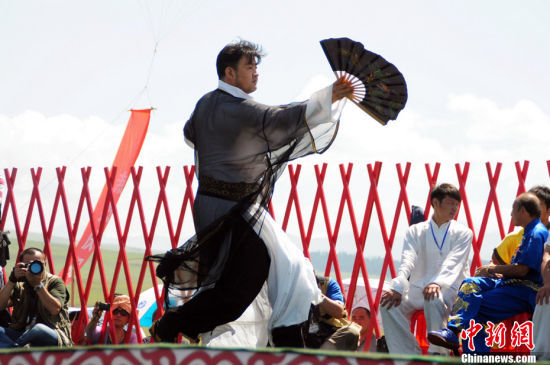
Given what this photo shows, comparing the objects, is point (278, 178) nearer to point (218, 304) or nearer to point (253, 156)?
point (253, 156)

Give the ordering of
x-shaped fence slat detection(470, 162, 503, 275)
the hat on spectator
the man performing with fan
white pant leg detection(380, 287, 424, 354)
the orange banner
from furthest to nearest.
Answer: the orange banner, the hat on spectator, x-shaped fence slat detection(470, 162, 503, 275), white pant leg detection(380, 287, 424, 354), the man performing with fan

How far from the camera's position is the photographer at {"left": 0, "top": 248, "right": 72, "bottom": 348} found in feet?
13.5

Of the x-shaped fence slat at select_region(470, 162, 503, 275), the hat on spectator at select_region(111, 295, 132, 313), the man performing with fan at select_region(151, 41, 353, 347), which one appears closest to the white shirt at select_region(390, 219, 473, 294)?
the x-shaped fence slat at select_region(470, 162, 503, 275)

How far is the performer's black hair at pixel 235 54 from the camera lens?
9.32ft

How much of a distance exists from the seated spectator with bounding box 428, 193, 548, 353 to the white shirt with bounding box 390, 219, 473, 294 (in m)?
0.37

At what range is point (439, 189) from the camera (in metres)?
3.96

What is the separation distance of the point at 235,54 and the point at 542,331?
1638mm

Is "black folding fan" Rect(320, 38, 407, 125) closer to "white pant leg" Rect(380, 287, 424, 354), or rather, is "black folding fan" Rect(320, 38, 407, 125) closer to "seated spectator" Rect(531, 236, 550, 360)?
"seated spectator" Rect(531, 236, 550, 360)

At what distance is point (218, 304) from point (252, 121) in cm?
63

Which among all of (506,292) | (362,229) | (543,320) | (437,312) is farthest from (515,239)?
(362,229)

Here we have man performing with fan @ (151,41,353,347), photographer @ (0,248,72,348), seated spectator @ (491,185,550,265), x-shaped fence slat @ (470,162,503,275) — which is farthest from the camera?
x-shaped fence slat @ (470,162,503,275)

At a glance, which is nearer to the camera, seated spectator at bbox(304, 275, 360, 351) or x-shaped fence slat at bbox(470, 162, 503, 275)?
seated spectator at bbox(304, 275, 360, 351)

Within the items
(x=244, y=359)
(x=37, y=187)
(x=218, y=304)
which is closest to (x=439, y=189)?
(x=218, y=304)

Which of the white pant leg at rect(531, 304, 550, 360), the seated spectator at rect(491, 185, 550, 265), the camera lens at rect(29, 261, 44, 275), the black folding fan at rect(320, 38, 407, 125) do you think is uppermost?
the black folding fan at rect(320, 38, 407, 125)
